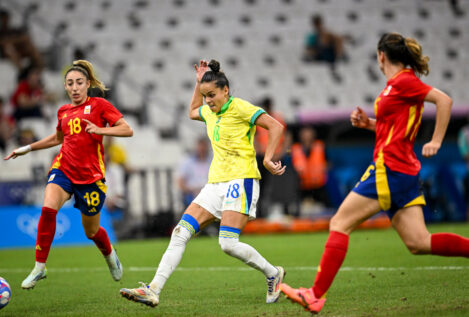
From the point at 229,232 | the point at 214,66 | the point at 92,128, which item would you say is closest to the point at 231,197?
the point at 229,232

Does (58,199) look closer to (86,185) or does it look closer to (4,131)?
(86,185)

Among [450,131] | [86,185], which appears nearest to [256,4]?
[450,131]

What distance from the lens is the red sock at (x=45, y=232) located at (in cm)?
696

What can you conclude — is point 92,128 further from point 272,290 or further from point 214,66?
point 272,290

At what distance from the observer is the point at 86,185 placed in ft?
23.8

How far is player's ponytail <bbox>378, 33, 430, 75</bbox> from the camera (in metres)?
5.46

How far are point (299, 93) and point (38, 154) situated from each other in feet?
27.8

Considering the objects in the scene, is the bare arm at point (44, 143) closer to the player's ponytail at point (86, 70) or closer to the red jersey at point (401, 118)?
the player's ponytail at point (86, 70)

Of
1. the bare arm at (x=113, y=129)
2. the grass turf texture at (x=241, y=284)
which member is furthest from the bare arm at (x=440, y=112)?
the bare arm at (x=113, y=129)

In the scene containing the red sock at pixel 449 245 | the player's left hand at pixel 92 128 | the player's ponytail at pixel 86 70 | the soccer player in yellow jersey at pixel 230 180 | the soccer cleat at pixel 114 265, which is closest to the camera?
the red sock at pixel 449 245

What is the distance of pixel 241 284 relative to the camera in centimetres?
770

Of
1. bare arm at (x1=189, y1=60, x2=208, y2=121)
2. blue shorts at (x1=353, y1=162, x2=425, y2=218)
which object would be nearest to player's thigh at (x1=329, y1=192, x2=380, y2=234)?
blue shorts at (x1=353, y1=162, x2=425, y2=218)

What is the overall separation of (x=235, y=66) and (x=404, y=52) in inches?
675

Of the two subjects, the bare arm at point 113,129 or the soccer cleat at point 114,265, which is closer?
the bare arm at point 113,129
